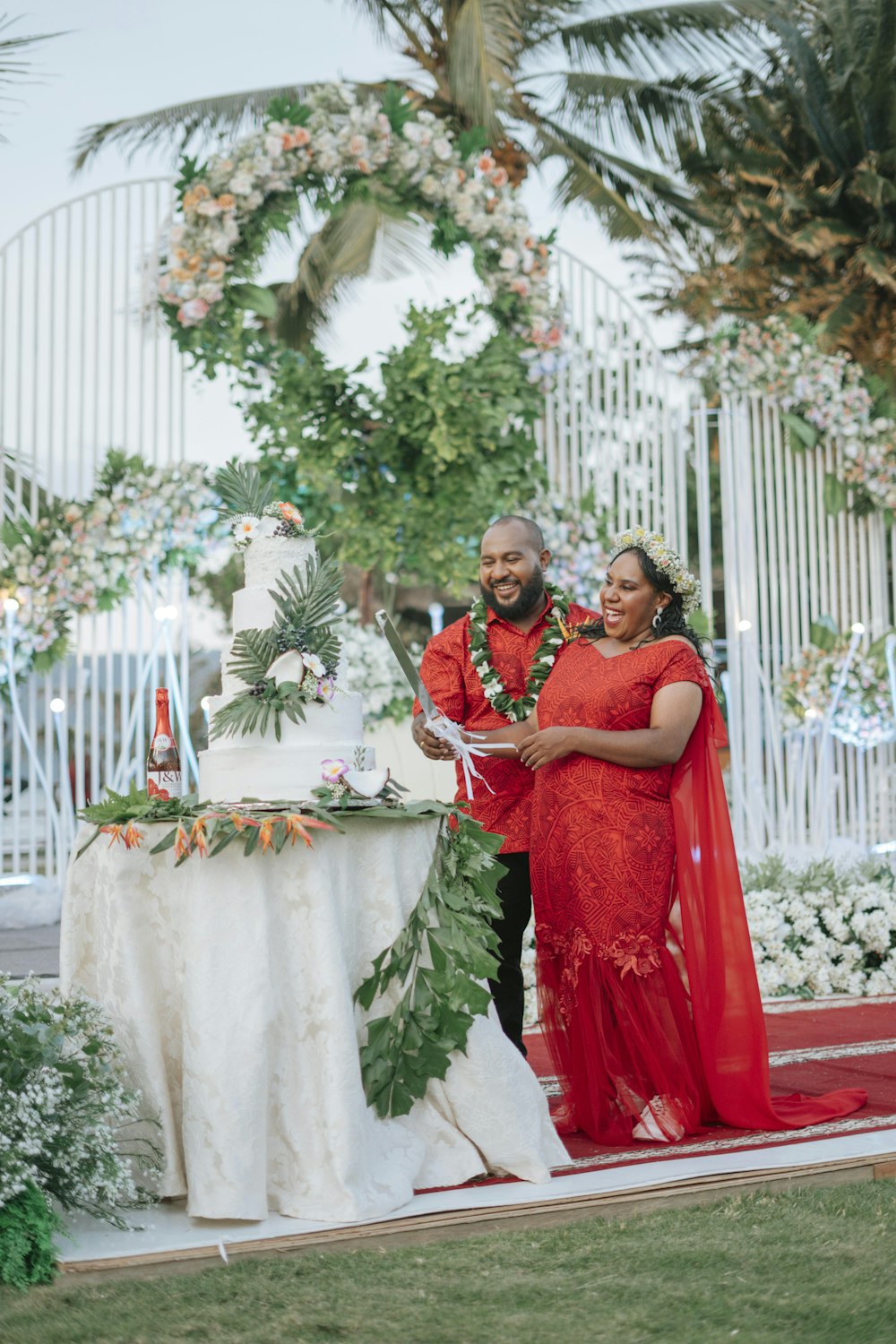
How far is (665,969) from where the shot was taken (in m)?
3.87

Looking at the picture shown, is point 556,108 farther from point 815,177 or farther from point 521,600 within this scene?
point 521,600

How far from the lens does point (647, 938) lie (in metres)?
3.85

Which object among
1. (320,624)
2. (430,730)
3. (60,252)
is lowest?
(430,730)

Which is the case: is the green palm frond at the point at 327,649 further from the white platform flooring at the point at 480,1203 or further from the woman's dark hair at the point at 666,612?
the white platform flooring at the point at 480,1203

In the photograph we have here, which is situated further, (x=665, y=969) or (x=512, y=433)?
(x=512, y=433)

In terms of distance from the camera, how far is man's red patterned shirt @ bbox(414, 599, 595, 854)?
13.7ft

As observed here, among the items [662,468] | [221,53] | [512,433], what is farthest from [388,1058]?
[221,53]

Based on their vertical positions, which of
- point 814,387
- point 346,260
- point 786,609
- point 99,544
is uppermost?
point 346,260

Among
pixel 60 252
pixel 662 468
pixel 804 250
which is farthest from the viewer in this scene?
pixel 804 250

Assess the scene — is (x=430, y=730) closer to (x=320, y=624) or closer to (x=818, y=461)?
(x=320, y=624)

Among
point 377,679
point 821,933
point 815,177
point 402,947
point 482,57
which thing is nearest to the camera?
point 402,947

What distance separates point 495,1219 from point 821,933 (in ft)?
12.8

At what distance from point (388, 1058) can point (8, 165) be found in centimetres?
840

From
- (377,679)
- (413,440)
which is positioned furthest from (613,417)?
(377,679)
